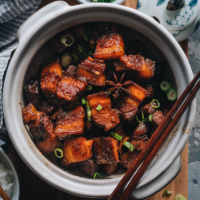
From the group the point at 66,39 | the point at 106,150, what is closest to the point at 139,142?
the point at 106,150

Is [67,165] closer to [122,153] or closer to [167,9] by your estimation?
[122,153]

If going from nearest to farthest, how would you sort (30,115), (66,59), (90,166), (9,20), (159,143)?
(159,143) < (30,115) < (90,166) < (66,59) < (9,20)

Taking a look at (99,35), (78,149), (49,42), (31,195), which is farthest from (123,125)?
(31,195)

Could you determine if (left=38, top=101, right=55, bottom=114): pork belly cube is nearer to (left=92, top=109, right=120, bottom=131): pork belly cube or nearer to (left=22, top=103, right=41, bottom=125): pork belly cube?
(left=22, top=103, right=41, bottom=125): pork belly cube

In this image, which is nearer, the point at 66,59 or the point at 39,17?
the point at 39,17

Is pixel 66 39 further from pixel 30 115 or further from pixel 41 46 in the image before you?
pixel 30 115

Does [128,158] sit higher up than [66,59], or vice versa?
→ [66,59]

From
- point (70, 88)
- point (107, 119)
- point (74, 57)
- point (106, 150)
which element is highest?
point (74, 57)

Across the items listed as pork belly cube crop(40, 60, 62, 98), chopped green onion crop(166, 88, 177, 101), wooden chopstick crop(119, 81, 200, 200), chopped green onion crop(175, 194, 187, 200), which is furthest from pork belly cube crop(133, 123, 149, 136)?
chopped green onion crop(175, 194, 187, 200)
